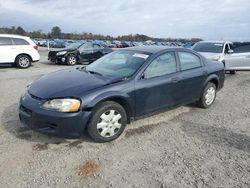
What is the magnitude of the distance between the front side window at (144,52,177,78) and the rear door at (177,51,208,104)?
0.75ft

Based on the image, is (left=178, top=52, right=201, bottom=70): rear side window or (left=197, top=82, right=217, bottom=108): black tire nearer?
(left=178, top=52, right=201, bottom=70): rear side window

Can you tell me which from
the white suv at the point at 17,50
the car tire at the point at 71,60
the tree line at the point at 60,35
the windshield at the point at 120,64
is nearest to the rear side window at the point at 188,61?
the windshield at the point at 120,64

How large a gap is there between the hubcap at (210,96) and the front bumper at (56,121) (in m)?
3.26

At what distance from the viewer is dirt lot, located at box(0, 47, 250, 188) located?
10.7 ft

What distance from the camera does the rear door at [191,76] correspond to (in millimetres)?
5309

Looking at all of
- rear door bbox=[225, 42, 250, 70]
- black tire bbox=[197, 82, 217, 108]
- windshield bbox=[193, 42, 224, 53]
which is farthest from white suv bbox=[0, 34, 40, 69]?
black tire bbox=[197, 82, 217, 108]

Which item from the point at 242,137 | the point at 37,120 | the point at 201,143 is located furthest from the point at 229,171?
the point at 37,120

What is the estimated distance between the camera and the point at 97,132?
4086 mm

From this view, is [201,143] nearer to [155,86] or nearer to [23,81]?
[155,86]

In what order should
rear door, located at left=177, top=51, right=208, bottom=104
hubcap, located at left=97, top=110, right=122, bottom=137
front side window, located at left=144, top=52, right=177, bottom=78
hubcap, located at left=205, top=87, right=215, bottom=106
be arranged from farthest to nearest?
hubcap, located at left=205, top=87, right=215, bottom=106, rear door, located at left=177, top=51, right=208, bottom=104, front side window, located at left=144, top=52, right=177, bottom=78, hubcap, located at left=97, top=110, right=122, bottom=137

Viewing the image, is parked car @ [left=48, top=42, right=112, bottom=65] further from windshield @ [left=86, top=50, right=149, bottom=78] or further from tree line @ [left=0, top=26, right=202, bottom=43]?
tree line @ [left=0, top=26, right=202, bottom=43]

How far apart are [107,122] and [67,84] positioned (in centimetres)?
89

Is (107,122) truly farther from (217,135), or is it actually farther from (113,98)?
(217,135)

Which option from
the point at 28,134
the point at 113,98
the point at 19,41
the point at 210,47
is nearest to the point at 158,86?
the point at 113,98
